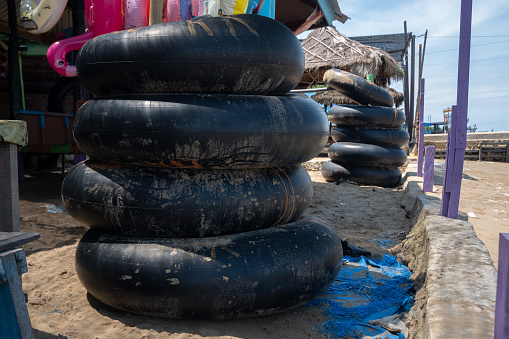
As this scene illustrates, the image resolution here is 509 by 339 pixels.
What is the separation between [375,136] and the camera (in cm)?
798

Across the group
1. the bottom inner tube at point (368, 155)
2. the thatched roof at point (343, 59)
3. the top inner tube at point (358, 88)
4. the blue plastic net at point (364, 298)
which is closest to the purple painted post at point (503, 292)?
the blue plastic net at point (364, 298)

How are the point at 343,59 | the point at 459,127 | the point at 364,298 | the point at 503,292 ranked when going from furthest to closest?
the point at 343,59 → the point at 459,127 → the point at 364,298 → the point at 503,292

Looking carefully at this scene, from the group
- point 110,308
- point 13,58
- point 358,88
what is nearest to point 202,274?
point 110,308

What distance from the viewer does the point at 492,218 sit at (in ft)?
16.7

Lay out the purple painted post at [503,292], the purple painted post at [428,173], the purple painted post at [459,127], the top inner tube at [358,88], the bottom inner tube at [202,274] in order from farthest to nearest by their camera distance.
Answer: the top inner tube at [358,88], the purple painted post at [428,173], the purple painted post at [459,127], the bottom inner tube at [202,274], the purple painted post at [503,292]

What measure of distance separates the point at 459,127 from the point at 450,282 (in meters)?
1.96

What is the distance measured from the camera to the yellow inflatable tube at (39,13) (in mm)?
4930

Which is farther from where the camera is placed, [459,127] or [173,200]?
[459,127]

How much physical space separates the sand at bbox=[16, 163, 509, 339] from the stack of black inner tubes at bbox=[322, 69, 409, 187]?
1378mm

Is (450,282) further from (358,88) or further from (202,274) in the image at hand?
(358,88)

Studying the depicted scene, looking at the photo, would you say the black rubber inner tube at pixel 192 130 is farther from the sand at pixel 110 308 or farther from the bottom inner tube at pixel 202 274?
the sand at pixel 110 308

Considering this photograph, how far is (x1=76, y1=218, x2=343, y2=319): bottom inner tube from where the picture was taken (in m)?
2.15

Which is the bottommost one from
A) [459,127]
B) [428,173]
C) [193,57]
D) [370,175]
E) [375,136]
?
[370,175]

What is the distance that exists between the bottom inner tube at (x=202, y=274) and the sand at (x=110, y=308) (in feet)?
0.30
